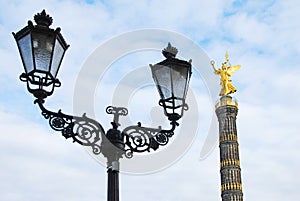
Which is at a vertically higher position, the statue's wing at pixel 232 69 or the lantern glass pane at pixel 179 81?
the statue's wing at pixel 232 69

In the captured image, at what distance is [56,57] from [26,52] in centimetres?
22

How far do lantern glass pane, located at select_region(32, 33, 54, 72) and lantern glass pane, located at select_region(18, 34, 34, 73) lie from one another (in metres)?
0.04

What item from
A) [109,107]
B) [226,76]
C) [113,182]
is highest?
[226,76]

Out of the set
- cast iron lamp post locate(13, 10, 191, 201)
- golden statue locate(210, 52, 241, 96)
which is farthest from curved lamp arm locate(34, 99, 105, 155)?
golden statue locate(210, 52, 241, 96)

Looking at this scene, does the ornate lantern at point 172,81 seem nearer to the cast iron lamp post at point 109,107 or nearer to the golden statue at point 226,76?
the cast iron lamp post at point 109,107

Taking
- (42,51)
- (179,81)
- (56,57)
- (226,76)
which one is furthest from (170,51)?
(226,76)

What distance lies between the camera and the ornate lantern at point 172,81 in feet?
13.6

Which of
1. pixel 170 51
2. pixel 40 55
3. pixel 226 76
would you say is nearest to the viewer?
pixel 40 55

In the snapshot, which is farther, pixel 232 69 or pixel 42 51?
pixel 232 69

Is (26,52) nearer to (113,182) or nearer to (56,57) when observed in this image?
(56,57)

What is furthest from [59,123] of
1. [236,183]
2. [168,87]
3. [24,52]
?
[236,183]

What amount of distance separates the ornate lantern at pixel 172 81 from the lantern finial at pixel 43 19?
896 mm

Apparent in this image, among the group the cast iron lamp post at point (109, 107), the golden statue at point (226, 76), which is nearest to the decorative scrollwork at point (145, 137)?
the cast iron lamp post at point (109, 107)

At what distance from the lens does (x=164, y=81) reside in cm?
414
